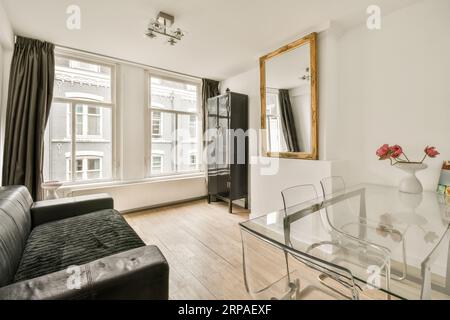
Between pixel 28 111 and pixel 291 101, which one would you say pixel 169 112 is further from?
pixel 291 101

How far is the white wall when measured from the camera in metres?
1.84

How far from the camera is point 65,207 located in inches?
78.5

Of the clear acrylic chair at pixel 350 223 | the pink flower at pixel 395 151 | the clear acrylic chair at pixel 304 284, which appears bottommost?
the clear acrylic chair at pixel 304 284

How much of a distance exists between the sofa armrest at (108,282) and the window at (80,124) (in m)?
2.79

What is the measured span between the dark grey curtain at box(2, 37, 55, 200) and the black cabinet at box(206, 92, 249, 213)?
2.49 m

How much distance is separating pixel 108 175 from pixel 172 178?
1.08m

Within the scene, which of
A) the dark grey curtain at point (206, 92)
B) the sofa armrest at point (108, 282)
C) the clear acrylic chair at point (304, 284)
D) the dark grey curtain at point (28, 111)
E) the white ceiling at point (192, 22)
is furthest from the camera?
the dark grey curtain at point (206, 92)

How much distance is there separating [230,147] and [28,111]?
283 cm

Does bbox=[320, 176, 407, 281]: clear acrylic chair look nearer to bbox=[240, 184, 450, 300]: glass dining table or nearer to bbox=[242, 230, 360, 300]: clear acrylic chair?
bbox=[240, 184, 450, 300]: glass dining table

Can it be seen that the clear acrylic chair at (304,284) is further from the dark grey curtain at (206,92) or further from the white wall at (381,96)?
the dark grey curtain at (206,92)

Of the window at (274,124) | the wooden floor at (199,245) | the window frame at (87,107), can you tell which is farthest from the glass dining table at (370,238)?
the window frame at (87,107)

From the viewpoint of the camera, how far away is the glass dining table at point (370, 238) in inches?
37.3

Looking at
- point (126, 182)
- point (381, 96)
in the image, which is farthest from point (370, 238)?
point (126, 182)

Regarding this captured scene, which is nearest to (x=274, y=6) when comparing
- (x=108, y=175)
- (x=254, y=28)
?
(x=254, y=28)
